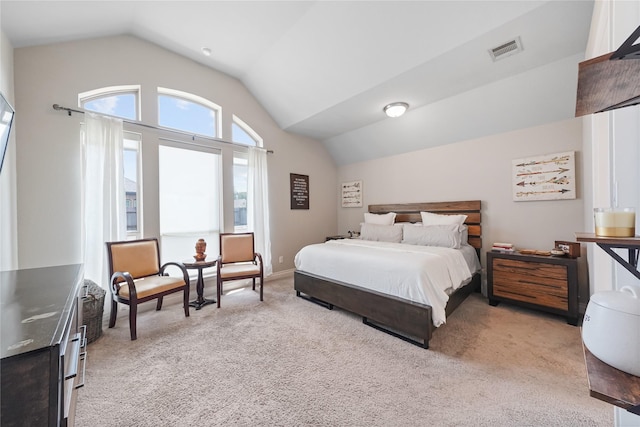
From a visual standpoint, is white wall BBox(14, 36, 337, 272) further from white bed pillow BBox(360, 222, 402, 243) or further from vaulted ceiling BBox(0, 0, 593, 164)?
white bed pillow BBox(360, 222, 402, 243)

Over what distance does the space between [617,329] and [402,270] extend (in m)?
1.75

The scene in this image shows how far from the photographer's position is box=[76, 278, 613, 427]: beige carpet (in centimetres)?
151

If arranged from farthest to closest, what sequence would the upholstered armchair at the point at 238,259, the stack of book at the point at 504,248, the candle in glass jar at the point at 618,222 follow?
the upholstered armchair at the point at 238,259, the stack of book at the point at 504,248, the candle in glass jar at the point at 618,222

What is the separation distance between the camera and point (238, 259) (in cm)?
371

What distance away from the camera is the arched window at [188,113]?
3451mm

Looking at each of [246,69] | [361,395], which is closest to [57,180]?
[246,69]

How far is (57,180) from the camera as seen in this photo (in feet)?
8.54

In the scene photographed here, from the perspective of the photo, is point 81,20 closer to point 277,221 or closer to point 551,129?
point 277,221

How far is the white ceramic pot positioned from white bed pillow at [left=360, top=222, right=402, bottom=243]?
327cm

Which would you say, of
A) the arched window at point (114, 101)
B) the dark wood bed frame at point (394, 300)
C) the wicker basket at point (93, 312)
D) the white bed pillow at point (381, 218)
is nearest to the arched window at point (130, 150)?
the arched window at point (114, 101)

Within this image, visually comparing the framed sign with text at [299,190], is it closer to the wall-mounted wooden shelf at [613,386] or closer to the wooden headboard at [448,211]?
the wooden headboard at [448,211]

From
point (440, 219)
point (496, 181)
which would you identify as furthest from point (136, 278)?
point (496, 181)

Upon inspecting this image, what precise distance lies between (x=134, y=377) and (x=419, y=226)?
11.9ft

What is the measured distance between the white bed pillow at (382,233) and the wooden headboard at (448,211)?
0.56 meters
